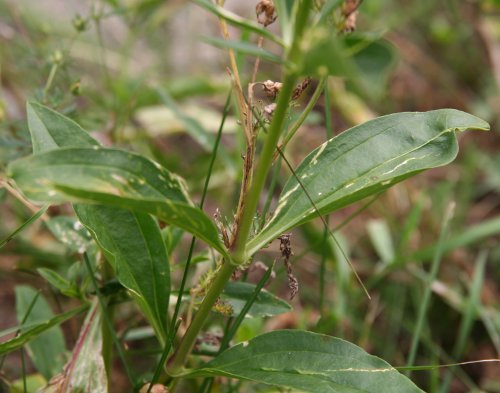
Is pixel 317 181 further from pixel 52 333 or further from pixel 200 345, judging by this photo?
pixel 52 333

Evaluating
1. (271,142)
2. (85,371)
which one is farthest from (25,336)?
(271,142)

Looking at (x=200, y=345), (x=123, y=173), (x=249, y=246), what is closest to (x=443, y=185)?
(x=200, y=345)

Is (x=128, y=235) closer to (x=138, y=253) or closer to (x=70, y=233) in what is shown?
(x=138, y=253)

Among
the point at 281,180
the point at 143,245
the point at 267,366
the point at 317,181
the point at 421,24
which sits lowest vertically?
the point at 267,366

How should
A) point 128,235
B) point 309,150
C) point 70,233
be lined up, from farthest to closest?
point 309,150
point 70,233
point 128,235

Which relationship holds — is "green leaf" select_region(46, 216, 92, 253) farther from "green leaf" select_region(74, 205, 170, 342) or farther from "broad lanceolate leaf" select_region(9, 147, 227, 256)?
"broad lanceolate leaf" select_region(9, 147, 227, 256)

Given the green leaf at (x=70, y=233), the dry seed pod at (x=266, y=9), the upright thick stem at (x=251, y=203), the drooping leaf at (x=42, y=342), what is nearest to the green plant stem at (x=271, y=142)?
the upright thick stem at (x=251, y=203)

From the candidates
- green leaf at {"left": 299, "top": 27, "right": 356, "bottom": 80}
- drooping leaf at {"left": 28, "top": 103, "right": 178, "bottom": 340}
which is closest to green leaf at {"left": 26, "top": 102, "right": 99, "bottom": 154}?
drooping leaf at {"left": 28, "top": 103, "right": 178, "bottom": 340}
